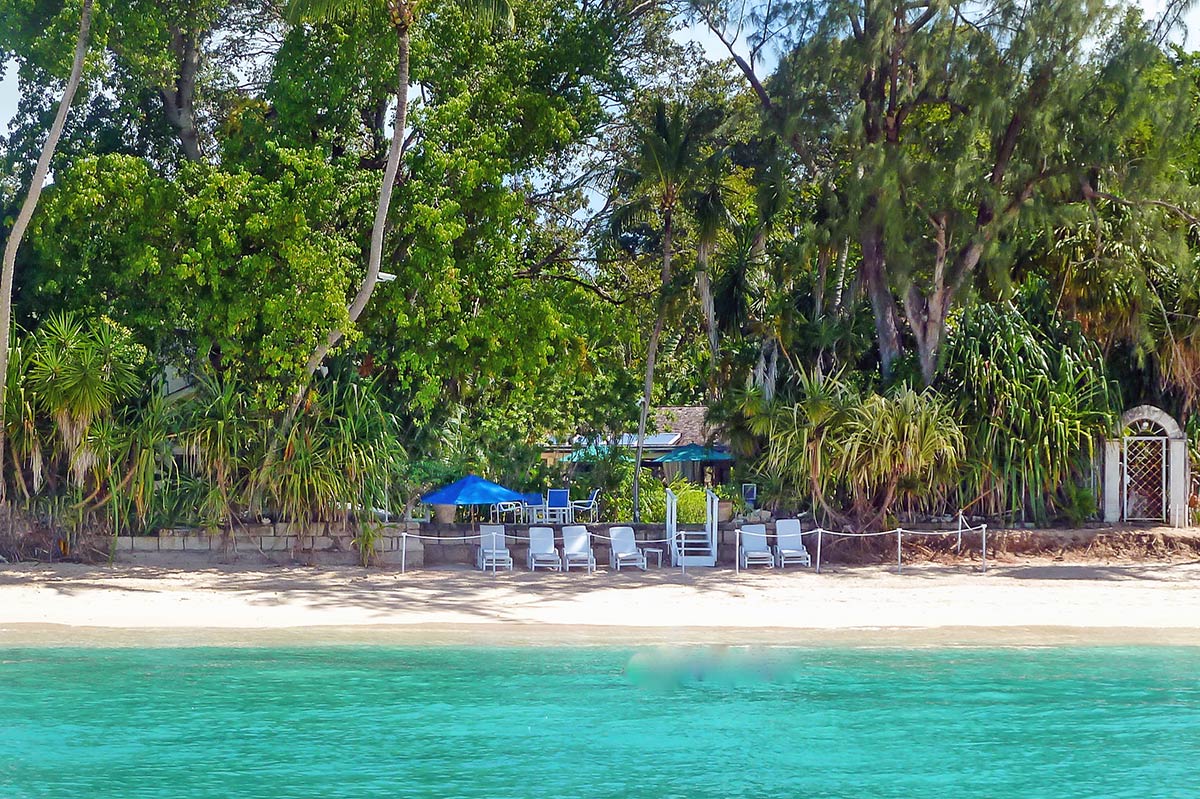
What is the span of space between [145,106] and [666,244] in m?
10.3

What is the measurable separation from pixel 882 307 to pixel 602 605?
931 cm

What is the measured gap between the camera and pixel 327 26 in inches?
819

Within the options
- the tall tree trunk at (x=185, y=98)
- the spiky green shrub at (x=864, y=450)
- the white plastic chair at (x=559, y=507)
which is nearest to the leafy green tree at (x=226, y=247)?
the tall tree trunk at (x=185, y=98)

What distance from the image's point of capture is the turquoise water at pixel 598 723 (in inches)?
408

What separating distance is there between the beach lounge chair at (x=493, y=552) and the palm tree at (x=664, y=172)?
15.9 ft

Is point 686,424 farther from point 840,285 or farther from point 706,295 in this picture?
point 706,295

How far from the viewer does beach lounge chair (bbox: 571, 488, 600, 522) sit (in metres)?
24.6

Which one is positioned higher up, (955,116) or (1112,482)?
(955,116)

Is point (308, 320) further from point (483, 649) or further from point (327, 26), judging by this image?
point (483, 649)

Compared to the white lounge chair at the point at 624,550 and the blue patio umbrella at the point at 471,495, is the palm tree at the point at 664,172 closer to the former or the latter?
the white lounge chair at the point at 624,550

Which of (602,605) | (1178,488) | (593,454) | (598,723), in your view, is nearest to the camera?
(598,723)

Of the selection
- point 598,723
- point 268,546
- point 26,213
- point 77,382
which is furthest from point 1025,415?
point 26,213

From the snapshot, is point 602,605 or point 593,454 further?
point 593,454

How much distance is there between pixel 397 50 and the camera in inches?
811
